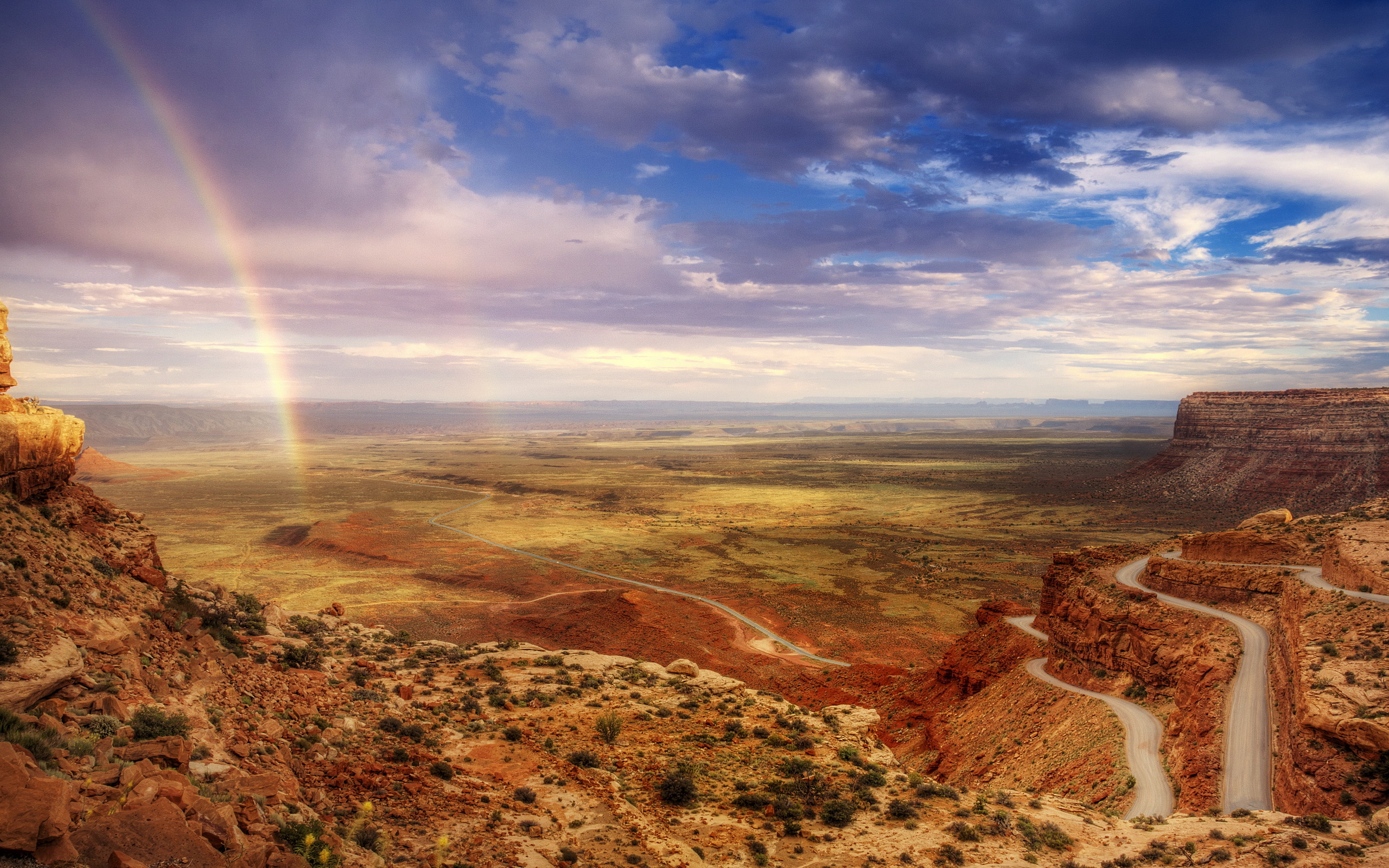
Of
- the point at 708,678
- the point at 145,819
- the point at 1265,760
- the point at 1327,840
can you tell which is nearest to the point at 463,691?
the point at 708,678

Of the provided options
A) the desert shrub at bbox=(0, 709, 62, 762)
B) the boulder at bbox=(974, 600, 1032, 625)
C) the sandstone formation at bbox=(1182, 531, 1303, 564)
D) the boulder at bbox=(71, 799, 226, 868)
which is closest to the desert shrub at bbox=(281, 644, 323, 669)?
the desert shrub at bbox=(0, 709, 62, 762)

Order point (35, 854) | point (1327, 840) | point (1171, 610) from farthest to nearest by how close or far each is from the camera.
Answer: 1. point (1171, 610)
2. point (1327, 840)
3. point (35, 854)

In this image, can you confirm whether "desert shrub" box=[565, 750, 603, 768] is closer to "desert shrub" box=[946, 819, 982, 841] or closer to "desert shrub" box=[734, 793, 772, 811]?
"desert shrub" box=[734, 793, 772, 811]

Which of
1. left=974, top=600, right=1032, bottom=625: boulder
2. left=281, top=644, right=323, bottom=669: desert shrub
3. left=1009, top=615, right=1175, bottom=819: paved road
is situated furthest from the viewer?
left=974, top=600, right=1032, bottom=625: boulder

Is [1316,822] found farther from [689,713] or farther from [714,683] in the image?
[714,683]

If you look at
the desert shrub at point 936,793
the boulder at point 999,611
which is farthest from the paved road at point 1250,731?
the boulder at point 999,611

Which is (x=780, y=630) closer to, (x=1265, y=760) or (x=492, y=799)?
(x=1265, y=760)
